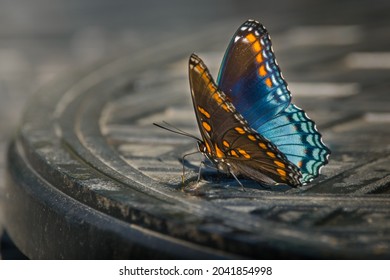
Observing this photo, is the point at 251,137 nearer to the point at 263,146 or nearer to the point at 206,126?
the point at 263,146

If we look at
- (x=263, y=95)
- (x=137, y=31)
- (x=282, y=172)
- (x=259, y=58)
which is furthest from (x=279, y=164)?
(x=137, y=31)

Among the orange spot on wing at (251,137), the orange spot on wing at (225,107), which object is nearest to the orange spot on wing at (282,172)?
the orange spot on wing at (251,137)

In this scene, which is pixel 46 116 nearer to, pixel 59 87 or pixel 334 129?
pixel 59 87

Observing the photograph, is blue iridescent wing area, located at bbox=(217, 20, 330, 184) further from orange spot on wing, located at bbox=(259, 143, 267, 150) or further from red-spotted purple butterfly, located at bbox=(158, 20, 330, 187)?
orange spot on wing, located at bbox=(259, 143, 267, 150)

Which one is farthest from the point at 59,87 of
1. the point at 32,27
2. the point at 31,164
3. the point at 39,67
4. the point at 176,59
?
the point at 32,27

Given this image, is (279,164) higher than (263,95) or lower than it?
lower

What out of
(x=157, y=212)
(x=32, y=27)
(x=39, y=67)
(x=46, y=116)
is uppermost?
(x=32, y=27)
